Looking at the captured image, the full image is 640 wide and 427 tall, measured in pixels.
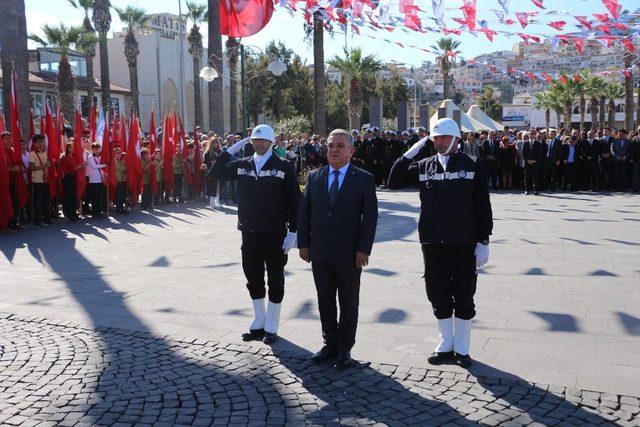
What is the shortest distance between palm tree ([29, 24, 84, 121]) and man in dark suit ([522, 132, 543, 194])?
2474cm

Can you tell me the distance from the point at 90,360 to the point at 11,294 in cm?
292

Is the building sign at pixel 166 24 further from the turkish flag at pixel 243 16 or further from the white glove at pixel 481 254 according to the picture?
the white glove at pixel 481 254

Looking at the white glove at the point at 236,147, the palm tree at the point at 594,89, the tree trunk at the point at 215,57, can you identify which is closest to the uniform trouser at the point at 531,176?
the tree trunk at the point at 215,57

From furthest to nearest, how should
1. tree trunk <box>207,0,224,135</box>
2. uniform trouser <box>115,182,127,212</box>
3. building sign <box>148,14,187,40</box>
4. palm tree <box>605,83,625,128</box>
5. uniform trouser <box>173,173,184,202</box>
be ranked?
palm tree <box>605,83,625,128</box> → building sign <box>148,14,187,40</box> → tree trunk <box>207,0,224,135</box> → uniform trouser <box>173,173,184,202</box> → uniform trouser <box>115,182,127,212</box>

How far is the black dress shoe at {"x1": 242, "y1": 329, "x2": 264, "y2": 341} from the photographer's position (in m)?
5.79

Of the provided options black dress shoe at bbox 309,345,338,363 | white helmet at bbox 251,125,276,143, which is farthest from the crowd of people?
black dress shoe at bbox 309,345,338,363

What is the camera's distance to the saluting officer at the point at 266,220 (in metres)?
5.68

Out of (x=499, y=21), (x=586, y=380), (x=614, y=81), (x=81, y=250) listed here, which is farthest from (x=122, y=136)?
(x=614, y=81)

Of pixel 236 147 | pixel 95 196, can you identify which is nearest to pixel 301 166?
pixel 95 196

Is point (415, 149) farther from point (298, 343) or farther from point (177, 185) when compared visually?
point (177, 185)

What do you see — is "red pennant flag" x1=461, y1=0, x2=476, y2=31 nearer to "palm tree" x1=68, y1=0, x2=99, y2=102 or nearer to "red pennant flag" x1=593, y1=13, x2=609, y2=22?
"red pennant flag" x1=593, y1=13, x2=609, y2=22

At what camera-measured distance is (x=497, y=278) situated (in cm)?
802

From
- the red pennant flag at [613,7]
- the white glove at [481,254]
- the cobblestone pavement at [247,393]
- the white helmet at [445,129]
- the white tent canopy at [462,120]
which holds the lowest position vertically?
the cobblestone pavement at [247,393]

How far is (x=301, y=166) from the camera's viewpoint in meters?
21.5
